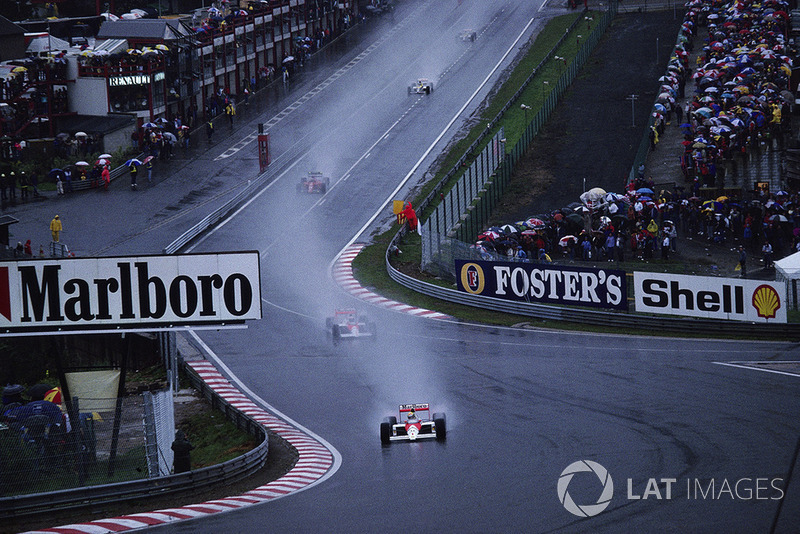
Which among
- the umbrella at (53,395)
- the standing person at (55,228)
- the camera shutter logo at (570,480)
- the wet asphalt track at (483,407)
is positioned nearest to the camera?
the camera shutter logo at (570,480)

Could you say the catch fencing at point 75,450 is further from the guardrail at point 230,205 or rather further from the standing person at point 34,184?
the standing person at point 34,184

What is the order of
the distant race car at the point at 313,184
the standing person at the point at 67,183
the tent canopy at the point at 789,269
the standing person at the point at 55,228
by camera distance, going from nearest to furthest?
the tent canopy at the point at 789,269
the standing person at the point at 55,228
the standing person at the point at 67,183
the distant race car at the point at 313,184

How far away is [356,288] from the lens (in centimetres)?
4678

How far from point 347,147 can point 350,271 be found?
72.4 ft

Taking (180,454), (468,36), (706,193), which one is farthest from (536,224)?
(468,36)

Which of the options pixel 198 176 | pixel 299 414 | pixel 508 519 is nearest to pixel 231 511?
pixel 508 519

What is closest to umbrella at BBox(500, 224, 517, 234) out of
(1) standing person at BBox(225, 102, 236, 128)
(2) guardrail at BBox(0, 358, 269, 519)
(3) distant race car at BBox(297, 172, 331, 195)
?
(3) distant race car at BBox(297, 172, 331, 195)

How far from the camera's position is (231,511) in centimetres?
2258

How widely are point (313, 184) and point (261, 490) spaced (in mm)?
38806

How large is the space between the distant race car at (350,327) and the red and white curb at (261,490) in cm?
728

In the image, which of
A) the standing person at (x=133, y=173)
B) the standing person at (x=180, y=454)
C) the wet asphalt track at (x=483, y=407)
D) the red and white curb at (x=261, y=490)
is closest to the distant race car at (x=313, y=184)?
the wet asphalt track at (x=483, y=407)

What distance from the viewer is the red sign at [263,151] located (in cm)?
6412

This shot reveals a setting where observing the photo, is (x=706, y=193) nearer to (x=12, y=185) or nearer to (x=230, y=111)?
(x=230, y=111)

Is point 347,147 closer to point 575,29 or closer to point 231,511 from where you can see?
point 575,29
